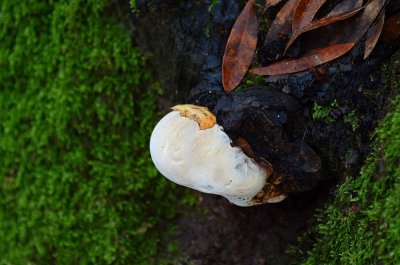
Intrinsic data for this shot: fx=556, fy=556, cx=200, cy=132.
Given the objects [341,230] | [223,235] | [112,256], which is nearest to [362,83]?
[341,230]

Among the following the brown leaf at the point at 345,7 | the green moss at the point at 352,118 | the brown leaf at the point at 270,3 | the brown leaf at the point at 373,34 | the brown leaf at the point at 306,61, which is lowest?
the green moss at the point at 352,118

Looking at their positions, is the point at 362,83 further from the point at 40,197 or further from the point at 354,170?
the point at 40,197

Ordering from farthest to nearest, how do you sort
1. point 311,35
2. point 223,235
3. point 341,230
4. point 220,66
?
1. point 223,235
2. point 220,66
3. point 311,35
4. point 341,230

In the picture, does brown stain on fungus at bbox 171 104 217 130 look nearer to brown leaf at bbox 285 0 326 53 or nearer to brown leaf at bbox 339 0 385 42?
brown leaf at bbox 285 0 326 53

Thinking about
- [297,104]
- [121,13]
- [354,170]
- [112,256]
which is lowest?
[112,256]

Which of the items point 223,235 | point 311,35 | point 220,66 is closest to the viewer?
point 311,35

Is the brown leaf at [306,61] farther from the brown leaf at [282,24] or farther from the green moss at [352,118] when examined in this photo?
the green moss at [352,118]

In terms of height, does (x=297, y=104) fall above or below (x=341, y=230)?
above

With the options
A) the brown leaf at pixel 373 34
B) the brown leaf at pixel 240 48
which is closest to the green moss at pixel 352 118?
the brown leaf at pixel 373 34
